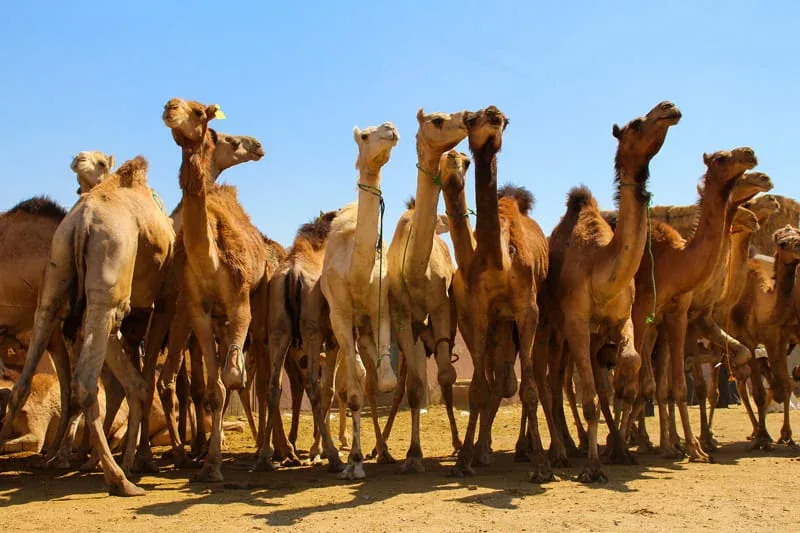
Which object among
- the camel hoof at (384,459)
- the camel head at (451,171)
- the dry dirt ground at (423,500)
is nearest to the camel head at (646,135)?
the camel head at (451,171)

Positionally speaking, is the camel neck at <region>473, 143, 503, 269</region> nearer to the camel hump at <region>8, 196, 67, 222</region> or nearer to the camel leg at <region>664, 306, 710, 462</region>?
the camel leg at <region>664, 306, 710, 462</region>

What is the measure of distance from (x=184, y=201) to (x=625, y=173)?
4314 mm

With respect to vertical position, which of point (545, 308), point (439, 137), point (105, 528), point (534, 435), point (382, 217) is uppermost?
point (439, 137)

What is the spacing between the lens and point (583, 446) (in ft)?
35.7

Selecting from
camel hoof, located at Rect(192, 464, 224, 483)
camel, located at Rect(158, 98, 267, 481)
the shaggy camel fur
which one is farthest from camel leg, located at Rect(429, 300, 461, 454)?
camel hoof, located at Rect(192, 464, 224, 483)

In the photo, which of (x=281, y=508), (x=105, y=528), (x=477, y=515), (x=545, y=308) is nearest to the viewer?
(x=105, y=528)

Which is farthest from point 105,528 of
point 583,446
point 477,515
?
point 583,446

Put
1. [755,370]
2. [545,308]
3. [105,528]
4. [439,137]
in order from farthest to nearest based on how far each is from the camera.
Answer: [755,370] → [545,308] → [439,137] → [105,528]

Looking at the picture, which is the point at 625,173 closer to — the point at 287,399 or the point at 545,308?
the point at 545,308

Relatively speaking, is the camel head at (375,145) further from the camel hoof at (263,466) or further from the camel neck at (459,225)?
the camel hoof at (263,466)

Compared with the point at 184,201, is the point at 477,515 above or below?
below

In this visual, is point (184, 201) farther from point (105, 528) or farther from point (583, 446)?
point (583, 446)

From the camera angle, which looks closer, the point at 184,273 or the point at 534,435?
the point at 534,435

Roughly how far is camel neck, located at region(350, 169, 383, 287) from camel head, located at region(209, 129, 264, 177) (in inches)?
139
